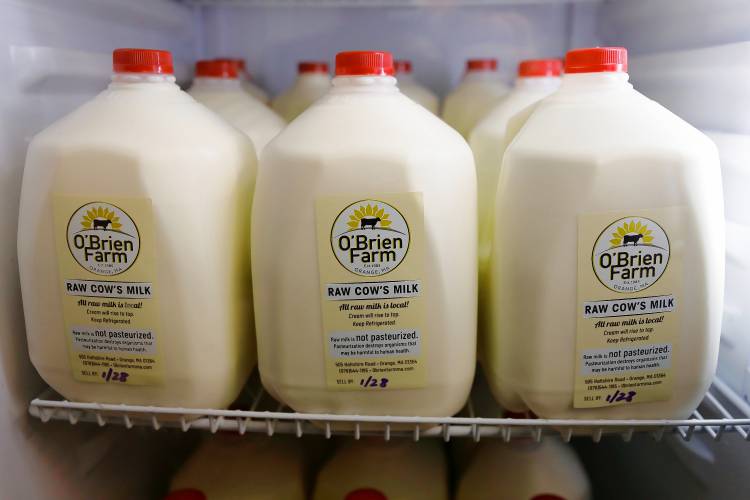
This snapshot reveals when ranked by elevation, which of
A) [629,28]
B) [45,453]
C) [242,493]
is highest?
[629,28]

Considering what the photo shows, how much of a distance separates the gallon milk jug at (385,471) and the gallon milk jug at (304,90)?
2.10 feet

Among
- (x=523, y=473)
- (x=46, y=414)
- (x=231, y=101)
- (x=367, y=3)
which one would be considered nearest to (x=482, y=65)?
(x=367, y=3)

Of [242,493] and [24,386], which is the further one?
[242,493]

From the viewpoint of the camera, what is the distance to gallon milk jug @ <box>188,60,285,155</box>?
1.00 meters

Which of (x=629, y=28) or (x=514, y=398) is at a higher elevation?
(x=629, y=28)

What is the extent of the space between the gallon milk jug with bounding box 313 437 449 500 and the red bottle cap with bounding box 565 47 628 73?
2.06 feet

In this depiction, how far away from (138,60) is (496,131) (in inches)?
19.8

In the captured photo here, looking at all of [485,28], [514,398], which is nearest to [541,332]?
[514,398]

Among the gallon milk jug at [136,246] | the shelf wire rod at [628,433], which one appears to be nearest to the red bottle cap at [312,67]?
the gallon milk jug at [136,246]

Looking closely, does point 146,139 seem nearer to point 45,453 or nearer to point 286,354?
point 286,354

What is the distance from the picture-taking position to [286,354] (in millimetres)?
761

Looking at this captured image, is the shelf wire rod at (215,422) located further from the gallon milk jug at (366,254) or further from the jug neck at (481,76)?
the jug neck at (481,76)

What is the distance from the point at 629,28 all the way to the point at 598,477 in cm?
86

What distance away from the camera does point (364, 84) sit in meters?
0.76
